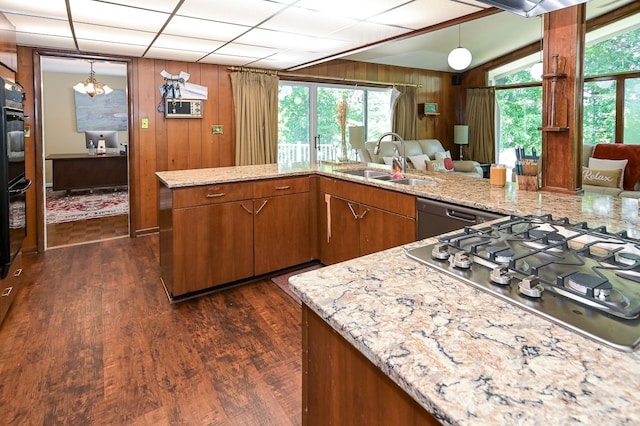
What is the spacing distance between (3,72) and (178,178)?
1.40m

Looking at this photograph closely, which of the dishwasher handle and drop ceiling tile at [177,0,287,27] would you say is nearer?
the dishwasher handle

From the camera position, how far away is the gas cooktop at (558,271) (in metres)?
0.76

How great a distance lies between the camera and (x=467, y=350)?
0.70m

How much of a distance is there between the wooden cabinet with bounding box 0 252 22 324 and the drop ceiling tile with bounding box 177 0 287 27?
218cm

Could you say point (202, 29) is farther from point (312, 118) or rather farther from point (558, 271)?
point (558, 271)

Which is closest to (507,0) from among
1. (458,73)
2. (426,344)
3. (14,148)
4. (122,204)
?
(426,344)

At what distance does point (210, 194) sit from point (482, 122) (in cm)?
693

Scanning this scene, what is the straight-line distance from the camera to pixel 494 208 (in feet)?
6.43

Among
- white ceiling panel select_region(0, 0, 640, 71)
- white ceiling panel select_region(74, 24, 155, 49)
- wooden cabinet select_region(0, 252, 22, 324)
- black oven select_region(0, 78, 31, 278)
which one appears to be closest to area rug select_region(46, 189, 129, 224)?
white ceiling panel select_region(0, 0, 640, 71)

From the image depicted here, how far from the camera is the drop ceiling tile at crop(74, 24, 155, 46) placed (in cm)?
344

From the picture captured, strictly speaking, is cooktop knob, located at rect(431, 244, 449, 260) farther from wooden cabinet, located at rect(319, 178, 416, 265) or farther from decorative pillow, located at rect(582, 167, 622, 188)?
decorative pillow, located at rect(582, 167, 622, 188)

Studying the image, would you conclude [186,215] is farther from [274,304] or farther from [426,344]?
[426,344]

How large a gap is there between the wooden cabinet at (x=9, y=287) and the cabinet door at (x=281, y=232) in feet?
5.37

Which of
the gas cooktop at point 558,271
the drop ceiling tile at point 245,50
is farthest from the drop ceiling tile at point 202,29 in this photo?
the gas cooktop at point 558,271
